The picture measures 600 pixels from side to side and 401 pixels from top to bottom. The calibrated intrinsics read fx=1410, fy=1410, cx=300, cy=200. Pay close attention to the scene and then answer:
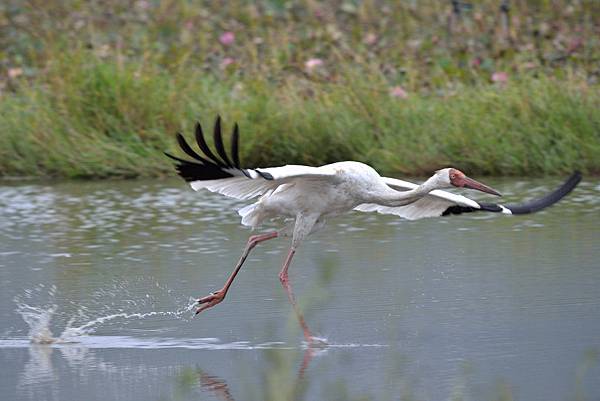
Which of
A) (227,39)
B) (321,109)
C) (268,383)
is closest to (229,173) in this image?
(268,383)

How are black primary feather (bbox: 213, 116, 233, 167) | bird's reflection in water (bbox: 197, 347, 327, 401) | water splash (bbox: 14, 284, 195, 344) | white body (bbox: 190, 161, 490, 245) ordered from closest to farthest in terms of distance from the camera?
bird's reflection in water (bbox: 197, 347, 327, 401) → black primary feather (bbox: 213, 116, 233, 167) → water splash (bbox: 14, 284, 195, 344) → white body (bbox: 190, 161, 490, 245)

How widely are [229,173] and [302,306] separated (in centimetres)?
256

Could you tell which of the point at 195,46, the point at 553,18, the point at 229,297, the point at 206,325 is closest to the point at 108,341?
the point at 206,325

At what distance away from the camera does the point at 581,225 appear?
10.2m

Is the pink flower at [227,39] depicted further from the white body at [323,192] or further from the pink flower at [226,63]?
the white body at [323,192]

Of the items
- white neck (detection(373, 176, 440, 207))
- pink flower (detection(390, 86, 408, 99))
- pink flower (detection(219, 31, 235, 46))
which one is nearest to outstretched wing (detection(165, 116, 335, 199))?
white neck (detection(373, 176, 440, 207))

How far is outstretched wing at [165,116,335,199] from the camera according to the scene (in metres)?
6.83

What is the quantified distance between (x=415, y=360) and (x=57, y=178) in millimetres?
7905

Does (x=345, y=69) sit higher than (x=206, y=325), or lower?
higher

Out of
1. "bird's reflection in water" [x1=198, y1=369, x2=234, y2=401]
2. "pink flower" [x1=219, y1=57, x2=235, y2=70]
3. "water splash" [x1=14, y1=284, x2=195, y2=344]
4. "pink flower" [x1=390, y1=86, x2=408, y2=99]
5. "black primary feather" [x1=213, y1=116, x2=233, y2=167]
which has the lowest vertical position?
"water splash" [x1=14, y1=284, x2=195, y2=344]

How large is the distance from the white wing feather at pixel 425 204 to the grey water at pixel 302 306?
1.33 ft

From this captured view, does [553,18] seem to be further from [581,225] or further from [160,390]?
[160,390]

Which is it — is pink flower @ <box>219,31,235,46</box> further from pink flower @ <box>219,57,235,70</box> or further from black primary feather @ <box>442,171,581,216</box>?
black primary feather @ <box>442,171,581,216</box>

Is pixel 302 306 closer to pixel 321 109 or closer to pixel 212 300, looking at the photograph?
pixel 212 300
